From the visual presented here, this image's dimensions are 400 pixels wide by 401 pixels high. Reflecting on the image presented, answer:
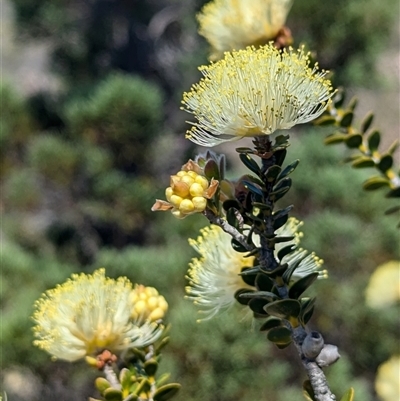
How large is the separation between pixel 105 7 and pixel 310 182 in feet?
3.10

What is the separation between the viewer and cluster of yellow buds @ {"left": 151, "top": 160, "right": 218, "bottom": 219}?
0.23 m

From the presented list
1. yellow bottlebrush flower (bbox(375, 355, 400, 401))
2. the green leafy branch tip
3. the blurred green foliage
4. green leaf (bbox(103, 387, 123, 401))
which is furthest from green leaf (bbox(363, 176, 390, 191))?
the blurred green foliage

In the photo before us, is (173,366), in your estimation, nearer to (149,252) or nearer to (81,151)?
(149,252)

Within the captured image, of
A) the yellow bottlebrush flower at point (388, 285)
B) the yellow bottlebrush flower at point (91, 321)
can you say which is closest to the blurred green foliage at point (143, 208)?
the yellow bottlebrush flower at point (388, 285)

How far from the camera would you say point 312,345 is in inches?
8.4

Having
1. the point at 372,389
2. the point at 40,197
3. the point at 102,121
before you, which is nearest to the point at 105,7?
the point at 102,121

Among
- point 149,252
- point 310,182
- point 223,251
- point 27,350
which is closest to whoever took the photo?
point 223,251

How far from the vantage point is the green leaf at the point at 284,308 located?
22 centimetres

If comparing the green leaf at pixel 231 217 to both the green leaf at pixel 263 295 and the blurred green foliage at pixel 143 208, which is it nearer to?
the green leaf at pixel 263 295

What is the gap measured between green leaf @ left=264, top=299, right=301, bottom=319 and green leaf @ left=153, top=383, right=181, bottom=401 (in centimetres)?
7

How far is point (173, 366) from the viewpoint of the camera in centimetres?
134

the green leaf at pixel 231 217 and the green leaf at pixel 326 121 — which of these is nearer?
the green leaf at pixel 231 217

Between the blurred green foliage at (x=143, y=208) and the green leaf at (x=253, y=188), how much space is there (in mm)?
1127

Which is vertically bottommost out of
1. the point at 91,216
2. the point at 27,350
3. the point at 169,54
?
the point at 27,350
